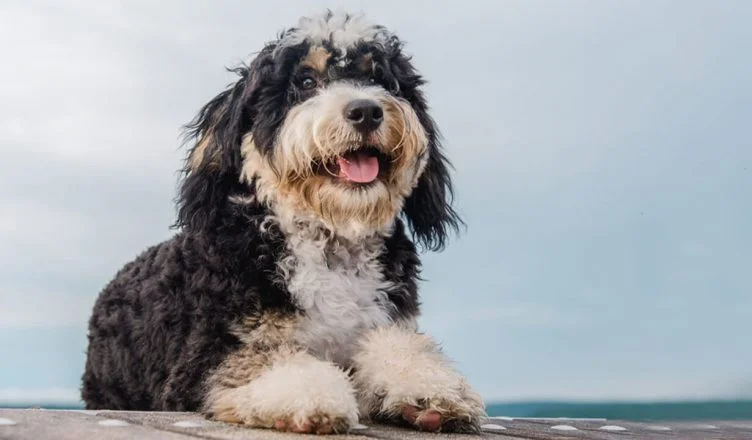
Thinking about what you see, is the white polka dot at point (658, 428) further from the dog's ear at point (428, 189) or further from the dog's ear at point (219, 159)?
the dog's ear at point (219, 159)

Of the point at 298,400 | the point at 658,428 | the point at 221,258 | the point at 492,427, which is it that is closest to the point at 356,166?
the point at 221,258

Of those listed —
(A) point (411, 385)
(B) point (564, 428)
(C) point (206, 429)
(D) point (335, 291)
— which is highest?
(D) point (335, 291)

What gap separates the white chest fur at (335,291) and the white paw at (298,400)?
326 mm

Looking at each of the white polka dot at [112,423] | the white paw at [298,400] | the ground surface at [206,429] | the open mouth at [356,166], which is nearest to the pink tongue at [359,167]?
the open mouth at [356,166]

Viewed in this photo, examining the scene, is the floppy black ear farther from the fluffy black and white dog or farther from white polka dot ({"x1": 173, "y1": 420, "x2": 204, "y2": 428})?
white polka dot ({"x1": 173, "y1": 420, "x2": 204, "y2": 428})

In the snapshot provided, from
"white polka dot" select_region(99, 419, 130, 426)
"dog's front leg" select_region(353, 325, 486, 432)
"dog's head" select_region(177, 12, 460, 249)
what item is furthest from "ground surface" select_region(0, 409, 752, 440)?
"dog's head" select_region(177, 12, 460, 249)

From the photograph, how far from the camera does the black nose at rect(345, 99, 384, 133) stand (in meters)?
3.75

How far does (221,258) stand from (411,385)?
0.98 m

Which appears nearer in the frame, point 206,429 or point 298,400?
point 206,429

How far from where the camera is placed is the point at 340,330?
4.05 metres

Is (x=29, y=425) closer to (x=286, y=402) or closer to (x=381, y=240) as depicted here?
(x=286, y=402)

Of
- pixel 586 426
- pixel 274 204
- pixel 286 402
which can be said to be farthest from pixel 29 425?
pixel 586 426

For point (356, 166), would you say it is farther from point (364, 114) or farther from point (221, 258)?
point (221, 258)

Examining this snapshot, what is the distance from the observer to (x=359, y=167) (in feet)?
13.0
